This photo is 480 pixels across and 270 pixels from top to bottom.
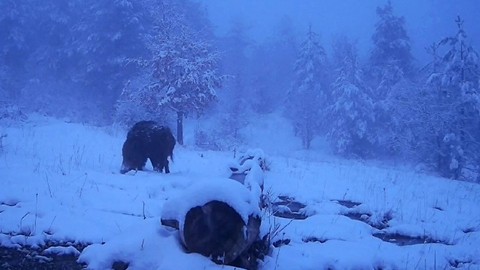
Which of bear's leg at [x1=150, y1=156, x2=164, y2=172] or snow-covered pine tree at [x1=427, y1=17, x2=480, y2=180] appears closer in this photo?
bear's leg at [x1=150, y1=156, x2=164, y2=172]

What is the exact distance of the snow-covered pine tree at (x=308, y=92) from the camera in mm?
38250

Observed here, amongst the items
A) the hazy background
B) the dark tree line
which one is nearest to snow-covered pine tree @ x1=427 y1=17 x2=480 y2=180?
the dark tree line

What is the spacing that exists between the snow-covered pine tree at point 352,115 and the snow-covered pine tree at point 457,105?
7.36 metres

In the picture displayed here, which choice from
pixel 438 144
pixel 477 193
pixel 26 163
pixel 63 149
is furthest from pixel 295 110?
pixel 26 163

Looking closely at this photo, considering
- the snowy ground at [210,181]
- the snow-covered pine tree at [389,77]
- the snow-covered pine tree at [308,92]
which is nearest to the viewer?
the snowy ground at [210,181]

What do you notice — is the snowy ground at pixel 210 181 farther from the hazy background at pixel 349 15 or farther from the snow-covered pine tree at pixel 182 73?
the hazy background at pixel 349 15

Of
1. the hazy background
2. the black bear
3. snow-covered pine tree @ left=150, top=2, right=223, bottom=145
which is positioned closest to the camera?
the black bear

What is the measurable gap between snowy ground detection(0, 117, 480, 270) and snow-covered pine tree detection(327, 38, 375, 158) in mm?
19706

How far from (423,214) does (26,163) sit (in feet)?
29.4

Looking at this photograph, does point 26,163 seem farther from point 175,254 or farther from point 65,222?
point 175,254

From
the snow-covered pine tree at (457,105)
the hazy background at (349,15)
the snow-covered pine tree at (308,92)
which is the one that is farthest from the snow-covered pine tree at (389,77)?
the hazy background at (349,15)

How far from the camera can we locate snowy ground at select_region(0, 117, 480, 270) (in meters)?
4.64

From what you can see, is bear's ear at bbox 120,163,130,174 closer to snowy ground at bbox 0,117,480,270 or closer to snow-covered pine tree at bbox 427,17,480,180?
snowy ground at bbox 0,117,480,270

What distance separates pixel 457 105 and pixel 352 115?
9.13m
